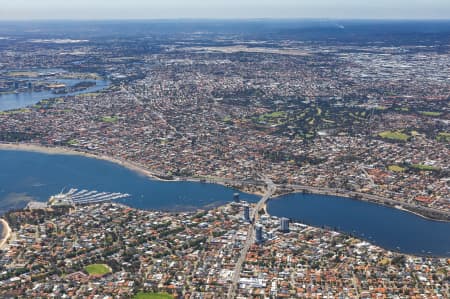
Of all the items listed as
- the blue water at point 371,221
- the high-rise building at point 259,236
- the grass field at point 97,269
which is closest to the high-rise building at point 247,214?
the blue water at point 371,221

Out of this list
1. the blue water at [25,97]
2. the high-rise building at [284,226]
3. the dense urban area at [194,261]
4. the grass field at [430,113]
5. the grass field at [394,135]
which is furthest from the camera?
the blue water at [25,97]

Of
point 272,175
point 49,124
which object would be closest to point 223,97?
point 49,124

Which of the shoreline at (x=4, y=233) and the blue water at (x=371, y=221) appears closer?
the shoreline at (x=4, y=233)

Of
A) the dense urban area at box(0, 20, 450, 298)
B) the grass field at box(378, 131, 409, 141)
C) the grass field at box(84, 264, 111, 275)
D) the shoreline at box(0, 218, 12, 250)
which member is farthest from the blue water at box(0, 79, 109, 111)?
the grass field at box(84, 264, 111, 275)

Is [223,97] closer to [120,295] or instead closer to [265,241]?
[265,241]

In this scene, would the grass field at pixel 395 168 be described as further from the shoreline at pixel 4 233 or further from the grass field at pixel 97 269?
the shoreline at pixel 4 233

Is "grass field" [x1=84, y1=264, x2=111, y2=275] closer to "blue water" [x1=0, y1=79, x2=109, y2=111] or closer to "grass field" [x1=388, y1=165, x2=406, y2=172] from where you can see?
"grass field" [x1=388, y1=165, x2=406, y2=172]
